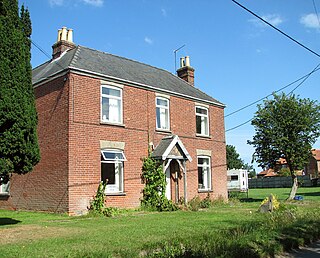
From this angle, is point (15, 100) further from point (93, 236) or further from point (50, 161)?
point (50, 161)

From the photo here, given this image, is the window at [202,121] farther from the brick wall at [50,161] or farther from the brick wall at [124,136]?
the brick wall at [50,161]

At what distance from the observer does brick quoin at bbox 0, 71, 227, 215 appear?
17.3m

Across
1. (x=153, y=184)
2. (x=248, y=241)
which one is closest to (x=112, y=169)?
(x=153, y=184)

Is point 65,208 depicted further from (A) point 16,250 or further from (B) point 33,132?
(A) point 16,250

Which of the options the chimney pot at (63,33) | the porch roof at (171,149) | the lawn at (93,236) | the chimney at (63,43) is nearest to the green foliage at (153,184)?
the porch roof at (171,149)

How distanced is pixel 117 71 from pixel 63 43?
147 inches

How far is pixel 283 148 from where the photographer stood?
2533cm

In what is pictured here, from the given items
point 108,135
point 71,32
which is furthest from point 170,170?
point 71,32

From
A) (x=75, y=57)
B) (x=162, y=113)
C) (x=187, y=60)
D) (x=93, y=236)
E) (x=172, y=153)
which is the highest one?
(x=187, y=60)

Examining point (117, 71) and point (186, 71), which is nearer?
point (117, 71)

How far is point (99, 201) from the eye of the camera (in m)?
17.5

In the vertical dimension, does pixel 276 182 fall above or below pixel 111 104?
below

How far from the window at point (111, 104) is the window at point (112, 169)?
1622mm

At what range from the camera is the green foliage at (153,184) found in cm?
1977
